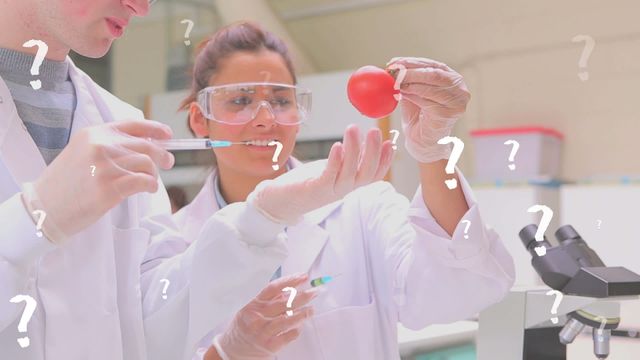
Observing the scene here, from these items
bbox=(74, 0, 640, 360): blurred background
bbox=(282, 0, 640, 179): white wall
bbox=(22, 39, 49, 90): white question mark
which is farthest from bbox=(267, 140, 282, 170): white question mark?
bbox=(282, 0, 640, 179): white wall

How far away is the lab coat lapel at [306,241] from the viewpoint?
2.30 feet

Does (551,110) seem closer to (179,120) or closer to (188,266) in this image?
(179,120)

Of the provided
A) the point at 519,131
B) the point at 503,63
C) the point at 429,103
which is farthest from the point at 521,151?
the point at 429,103

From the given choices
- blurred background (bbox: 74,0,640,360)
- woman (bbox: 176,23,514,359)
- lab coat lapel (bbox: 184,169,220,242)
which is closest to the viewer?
woman (bbox: 176,23,514,359)

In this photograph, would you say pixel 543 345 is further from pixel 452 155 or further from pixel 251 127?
pixel 251 127

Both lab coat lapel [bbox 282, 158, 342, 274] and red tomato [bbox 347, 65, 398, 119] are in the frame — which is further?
lab coat lapel [bbox 282, 158, 342, 274]

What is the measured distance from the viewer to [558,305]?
1.97 feet

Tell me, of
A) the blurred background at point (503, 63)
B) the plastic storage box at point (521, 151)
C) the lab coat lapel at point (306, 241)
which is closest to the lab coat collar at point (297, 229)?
the lab coat lapel at point (306, 241)

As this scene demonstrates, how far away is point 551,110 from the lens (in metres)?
1.79

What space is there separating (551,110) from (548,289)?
1.25 m

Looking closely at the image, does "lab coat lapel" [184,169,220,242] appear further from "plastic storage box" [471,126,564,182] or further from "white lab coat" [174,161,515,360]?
"plastic storage box" [471,126,564,182]

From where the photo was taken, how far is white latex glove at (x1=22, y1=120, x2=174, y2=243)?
444 mm

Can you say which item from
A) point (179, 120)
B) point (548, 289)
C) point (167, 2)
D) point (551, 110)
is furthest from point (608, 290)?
point (551, 110)

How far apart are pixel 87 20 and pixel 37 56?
89 mm
